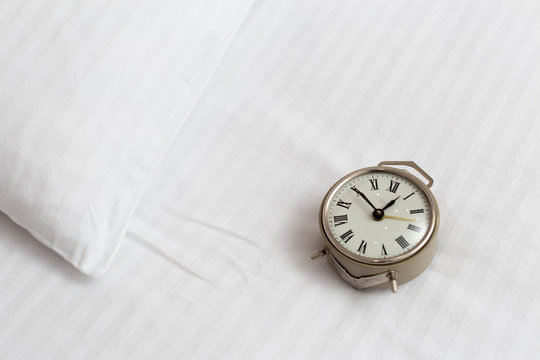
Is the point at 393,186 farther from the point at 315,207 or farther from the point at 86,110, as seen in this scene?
A: the point at 86,110

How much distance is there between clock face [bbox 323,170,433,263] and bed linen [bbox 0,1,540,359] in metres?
0.08

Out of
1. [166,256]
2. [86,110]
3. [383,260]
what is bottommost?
[166,256]

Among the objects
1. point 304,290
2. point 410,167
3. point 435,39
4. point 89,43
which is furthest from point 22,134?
point 435,39

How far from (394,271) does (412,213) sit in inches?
3.1

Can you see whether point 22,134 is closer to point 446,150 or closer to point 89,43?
point 89,43

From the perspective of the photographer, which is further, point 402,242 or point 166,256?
point 166,256

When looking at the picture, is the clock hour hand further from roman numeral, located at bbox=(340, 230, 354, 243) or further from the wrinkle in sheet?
the wrinkle in sheet

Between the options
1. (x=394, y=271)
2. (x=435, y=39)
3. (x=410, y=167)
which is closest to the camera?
(x=394, y=271)

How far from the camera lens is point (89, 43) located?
34.7 inches

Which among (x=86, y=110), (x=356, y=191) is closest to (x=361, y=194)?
(x=356, y=191)

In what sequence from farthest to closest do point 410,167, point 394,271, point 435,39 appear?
point 435,39
point 410,167
point 394,271

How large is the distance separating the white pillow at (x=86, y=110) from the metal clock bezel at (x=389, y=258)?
0.84 feet

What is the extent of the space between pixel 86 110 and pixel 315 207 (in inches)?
13.7

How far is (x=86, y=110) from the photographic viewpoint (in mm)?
863
